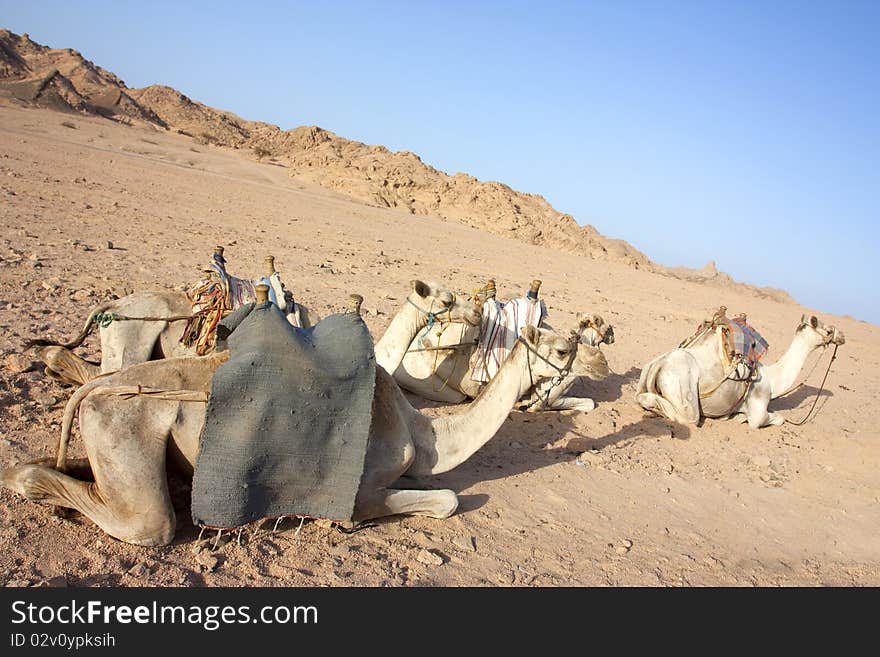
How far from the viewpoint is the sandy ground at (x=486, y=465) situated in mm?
3729

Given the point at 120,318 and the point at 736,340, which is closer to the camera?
the point at 120,318

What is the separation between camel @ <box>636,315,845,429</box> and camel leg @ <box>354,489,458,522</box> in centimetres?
396

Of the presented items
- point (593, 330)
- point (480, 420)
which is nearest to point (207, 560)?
point (480, 420)

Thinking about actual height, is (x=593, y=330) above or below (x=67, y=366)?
above

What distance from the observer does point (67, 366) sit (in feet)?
16.7

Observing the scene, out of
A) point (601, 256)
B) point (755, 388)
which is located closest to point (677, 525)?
point (755, 388)

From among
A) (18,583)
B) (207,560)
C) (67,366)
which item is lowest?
(18,583)

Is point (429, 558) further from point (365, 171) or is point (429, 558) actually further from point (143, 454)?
point (365, 171)

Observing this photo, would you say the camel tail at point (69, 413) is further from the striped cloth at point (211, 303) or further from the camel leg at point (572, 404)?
the camel leg at point (572, 404)

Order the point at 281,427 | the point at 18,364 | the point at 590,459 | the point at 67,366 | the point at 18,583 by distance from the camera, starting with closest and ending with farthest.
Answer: the point at 18,583
the point at 281,427
the point at 67,366
the point at 18,364
the point at 590,459

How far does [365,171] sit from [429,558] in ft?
88.7

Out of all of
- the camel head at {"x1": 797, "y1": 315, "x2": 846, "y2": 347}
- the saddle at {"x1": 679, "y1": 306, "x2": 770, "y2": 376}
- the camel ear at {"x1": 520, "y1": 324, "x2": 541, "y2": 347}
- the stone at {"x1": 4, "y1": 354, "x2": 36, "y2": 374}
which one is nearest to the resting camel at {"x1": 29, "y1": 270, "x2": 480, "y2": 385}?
the stone at {"x1": 4, "y1": 354, "x2": 36, "y2": 374}

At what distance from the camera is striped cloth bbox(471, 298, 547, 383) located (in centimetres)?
680

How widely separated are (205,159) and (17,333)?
74.6 feet
